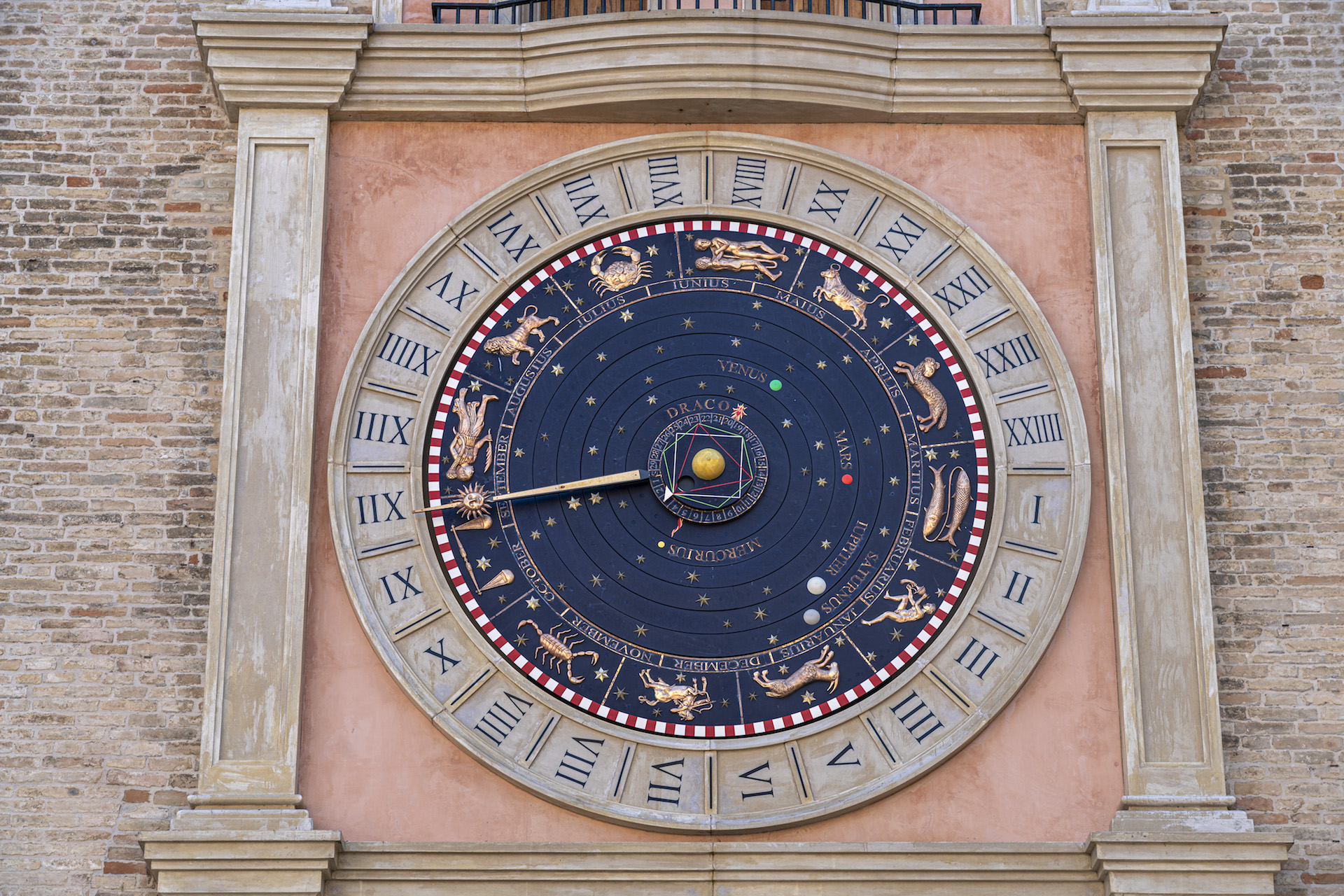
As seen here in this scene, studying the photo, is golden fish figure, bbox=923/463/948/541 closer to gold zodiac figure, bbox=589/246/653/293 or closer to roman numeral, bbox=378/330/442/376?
gold zodiac figure, bbox=589/246/653/293

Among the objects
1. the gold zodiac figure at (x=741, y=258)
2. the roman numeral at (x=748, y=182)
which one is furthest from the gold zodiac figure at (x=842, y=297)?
the roman numeral at (x=748, y=182)

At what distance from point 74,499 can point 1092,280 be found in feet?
15.4

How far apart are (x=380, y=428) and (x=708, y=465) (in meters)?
1.48

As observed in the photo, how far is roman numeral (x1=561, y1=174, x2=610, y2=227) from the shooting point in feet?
31.2

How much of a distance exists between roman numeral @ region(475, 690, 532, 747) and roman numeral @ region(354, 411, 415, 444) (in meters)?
1.27

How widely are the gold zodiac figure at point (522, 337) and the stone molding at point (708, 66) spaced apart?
1.02 metres

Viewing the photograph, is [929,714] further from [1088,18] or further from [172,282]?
[172,282]

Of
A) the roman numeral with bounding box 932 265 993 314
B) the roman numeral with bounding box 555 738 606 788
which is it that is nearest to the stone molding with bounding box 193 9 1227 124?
the roman numeral with bounding box 932 265 993 314

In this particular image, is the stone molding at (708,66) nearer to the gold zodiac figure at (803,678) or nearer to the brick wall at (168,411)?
the brick wall at (168,411)

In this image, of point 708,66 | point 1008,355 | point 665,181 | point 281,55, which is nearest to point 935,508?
point 1008,355

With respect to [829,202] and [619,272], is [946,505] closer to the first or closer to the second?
[829,202]

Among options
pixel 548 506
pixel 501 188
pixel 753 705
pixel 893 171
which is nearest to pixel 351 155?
pixel 501 188

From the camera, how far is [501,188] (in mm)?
9484

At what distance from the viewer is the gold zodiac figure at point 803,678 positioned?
28.6ft
